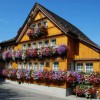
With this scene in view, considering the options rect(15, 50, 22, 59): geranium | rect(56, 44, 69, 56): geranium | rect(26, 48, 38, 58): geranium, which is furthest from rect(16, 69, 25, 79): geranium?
rect(56, 44, 69, 56): geranium

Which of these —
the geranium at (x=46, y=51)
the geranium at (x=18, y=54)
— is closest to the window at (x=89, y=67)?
the geranium at (x=46, y=51)

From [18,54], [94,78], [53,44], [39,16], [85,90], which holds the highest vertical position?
[39,16]

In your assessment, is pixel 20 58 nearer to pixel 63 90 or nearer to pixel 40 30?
pixel 40 30

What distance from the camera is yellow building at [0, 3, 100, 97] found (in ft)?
69.3

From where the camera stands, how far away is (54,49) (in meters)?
21.5

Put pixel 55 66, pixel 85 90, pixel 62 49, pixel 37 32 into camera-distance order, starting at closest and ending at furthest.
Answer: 1. pixel 85 90
2. pixel 62 49
3. pixel 55 66
4. pixel 37 32

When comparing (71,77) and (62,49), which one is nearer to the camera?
(71,77)

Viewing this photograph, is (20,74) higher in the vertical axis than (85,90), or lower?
higher

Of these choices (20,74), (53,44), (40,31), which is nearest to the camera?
(53,44)

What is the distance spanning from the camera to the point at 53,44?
75.3 feet

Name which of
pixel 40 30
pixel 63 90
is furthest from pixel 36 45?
pixel 63 90

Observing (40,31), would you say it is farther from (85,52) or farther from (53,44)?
(85,52)

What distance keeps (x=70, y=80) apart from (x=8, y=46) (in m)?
14.4

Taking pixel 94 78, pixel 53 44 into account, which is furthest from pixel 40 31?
pixel 94 78
